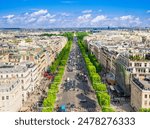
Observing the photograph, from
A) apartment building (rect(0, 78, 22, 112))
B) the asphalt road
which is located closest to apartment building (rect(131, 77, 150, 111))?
the asphalt road

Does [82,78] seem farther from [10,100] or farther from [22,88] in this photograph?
[10,100]

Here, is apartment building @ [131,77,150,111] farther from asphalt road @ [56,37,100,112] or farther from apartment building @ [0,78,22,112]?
apartment building @ [0,78,22,112]

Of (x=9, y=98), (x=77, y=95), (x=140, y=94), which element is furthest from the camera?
(x=77, y=95)

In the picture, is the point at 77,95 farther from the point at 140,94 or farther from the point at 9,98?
Result: the point at 9,98

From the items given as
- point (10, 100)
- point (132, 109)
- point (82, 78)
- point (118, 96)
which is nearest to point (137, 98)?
point (132, 109)

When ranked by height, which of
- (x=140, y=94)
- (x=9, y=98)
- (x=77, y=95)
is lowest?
(x=77, y=95)

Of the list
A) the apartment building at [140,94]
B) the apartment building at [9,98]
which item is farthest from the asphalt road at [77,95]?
the apartment building at [9,98]

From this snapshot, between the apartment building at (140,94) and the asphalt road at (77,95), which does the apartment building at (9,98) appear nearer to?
the asphalt road at (77,95)

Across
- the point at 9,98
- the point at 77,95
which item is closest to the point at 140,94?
the point at 9,98

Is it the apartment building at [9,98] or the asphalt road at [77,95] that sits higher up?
the apartment building at [9,98]

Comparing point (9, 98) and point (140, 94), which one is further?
point (140, 94)

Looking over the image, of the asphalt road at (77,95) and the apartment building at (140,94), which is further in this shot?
the asphalt road at (77,95)
